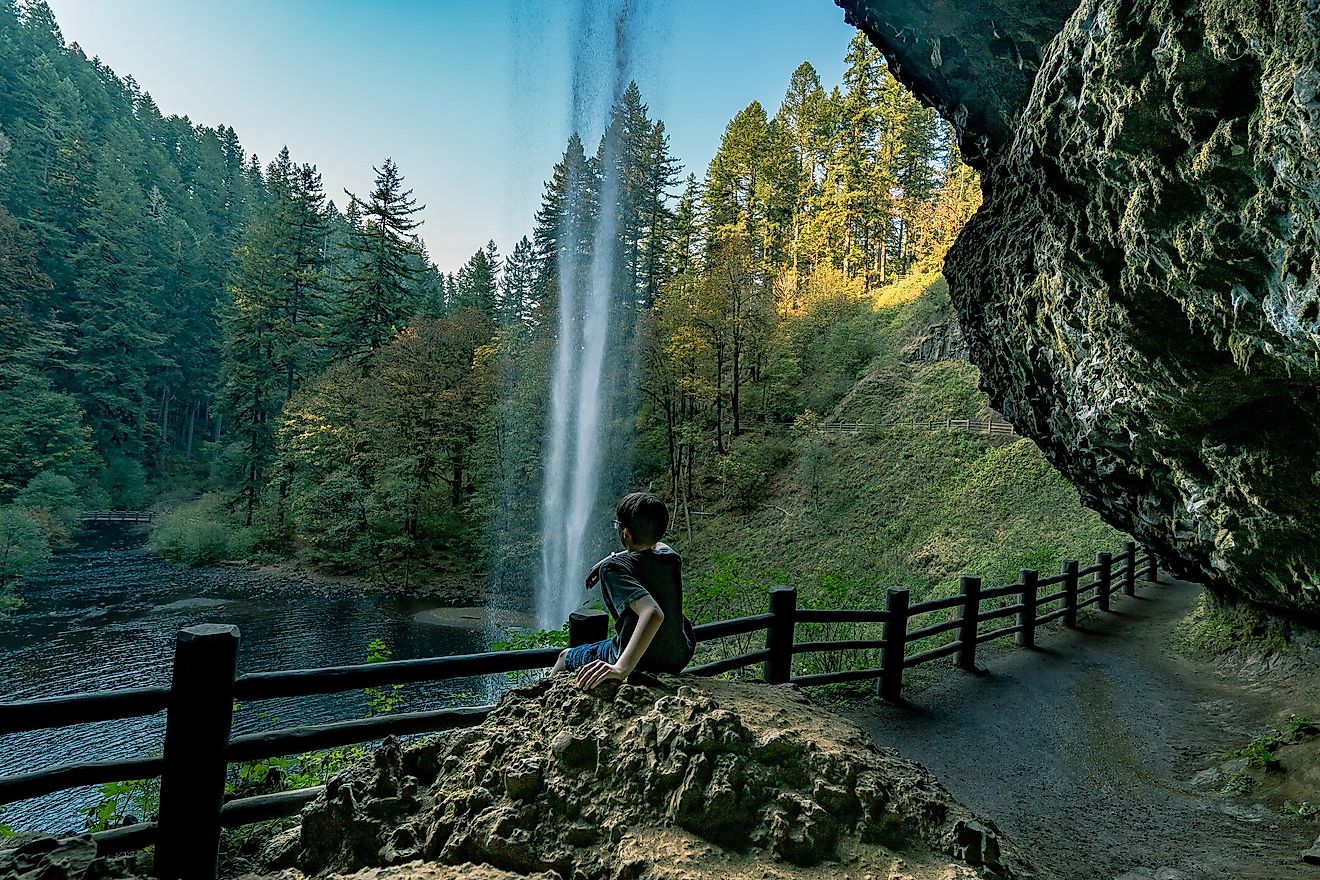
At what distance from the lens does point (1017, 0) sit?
22.9 ft

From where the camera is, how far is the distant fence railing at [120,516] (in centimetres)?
2847

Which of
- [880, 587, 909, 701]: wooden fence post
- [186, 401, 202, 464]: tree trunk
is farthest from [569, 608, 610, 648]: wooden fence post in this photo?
[186, 401, 202, 464]: tree trunk

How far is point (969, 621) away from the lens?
295 inches

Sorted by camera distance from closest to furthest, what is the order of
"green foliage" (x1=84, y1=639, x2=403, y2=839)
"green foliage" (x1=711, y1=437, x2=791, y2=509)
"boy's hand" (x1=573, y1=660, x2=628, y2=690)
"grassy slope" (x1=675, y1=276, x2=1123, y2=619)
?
"boy's hand" (x1=573, y1=660, x2=628, y2=690)
"green foliage" (x1=84, y1=639, x2=403, y2=839)
"grassy slope" (x1=675, y1=276, x2=1123, y2=619)
"green foliage" (x1=711, y1=437, x2=791, y2=509)

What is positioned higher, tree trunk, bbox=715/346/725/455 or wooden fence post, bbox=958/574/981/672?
tree trunk, bbox=715/346/725/455

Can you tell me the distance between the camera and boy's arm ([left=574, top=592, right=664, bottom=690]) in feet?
7.22

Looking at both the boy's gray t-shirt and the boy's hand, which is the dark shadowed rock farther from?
the boy's hand

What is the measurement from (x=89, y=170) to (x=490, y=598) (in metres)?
38.9

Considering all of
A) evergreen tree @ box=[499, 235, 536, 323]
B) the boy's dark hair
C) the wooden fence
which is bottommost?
the wooden fence

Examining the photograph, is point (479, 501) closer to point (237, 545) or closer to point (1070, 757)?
point (237, 545)

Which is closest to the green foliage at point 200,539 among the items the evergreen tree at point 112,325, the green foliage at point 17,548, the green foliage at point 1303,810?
the green foliage at point 17,548

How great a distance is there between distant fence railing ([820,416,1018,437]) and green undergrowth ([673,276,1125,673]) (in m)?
0.16

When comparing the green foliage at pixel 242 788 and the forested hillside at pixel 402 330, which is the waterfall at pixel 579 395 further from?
the green foliage at pixel 242 788

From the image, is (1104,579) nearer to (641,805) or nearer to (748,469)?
(641,805)
